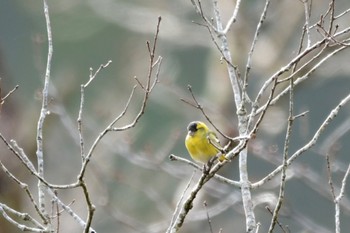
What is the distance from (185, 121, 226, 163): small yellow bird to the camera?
5270 millimetres

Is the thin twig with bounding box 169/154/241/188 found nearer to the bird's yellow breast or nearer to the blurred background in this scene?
the bird's yellow breast

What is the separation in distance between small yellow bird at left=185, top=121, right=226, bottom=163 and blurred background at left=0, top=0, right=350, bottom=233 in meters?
0.72

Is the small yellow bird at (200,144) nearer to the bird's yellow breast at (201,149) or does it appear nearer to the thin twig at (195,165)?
the bird's yellow breast at (201,149)

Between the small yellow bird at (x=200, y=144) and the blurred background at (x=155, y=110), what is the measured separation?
722mm

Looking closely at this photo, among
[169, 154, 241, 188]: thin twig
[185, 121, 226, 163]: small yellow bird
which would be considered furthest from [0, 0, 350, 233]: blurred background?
A: [169, 154, 241, 188]: thin twig

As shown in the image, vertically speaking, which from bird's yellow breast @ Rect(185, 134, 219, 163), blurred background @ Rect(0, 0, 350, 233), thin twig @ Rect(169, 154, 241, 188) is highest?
blurred background @ Rect(0, 0, 350, 233)

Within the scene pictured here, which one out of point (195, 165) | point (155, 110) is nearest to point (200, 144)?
point (195, 165)

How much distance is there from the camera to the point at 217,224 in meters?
15.1

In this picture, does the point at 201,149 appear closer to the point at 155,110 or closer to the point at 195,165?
the point at 195,165

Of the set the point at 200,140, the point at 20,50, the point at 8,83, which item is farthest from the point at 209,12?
the point at 20,50

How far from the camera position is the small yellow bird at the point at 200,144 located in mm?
5270

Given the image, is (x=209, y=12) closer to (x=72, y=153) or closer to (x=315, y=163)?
(x=72, y=153)

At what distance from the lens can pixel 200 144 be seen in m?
5.35

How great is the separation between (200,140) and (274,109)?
5024 millimetres
